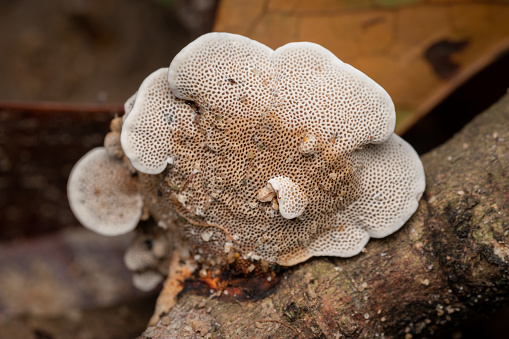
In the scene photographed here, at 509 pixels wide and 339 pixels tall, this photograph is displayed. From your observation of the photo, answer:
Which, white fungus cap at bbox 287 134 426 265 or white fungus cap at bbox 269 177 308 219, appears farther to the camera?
white fungus cap at bbox 287 134 426 265

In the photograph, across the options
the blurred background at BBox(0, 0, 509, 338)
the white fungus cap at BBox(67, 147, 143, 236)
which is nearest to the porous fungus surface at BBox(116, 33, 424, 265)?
the white fungus cap at BBox(67, 147, 143, 236)

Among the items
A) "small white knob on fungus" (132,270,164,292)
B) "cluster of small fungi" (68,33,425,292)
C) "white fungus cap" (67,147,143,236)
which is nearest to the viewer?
"cluster of small fungi" (68,33,425,292)

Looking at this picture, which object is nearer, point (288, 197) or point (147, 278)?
point (288, 197)

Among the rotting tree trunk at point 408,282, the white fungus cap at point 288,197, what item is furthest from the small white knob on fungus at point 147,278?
the white fungus cap at point 288,197

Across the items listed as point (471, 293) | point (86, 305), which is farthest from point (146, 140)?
point (86, 305)

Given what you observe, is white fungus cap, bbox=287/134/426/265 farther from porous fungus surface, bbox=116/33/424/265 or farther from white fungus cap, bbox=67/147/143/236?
white fungus cap, bbox=67/147/143/236

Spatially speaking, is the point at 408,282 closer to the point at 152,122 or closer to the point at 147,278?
the point at 152,122

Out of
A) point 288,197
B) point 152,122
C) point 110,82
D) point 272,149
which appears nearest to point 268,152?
point 272,149
